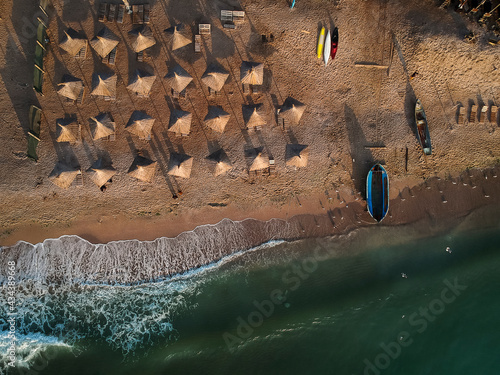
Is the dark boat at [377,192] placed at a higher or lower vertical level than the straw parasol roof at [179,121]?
lower

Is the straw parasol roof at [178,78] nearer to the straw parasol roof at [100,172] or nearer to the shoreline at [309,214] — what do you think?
the straw parasol roof at [100,172]

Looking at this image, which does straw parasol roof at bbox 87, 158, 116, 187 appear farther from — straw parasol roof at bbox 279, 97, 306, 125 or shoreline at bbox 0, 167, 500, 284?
straw parasol roof at bbox 279, 97, 306, 125

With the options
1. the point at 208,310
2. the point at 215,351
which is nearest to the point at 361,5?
the point at 208,310

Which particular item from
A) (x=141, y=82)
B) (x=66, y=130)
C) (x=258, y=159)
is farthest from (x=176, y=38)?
(x=258, y=159)

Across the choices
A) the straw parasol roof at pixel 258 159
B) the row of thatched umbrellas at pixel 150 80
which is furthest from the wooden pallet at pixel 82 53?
the straw parasol roof at pixel 258 159

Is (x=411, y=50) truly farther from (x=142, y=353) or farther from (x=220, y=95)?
(x=142, y=353)

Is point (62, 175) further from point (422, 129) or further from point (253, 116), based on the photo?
point (422, 129)
